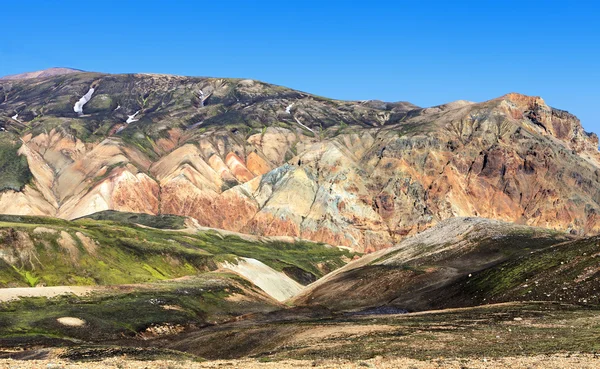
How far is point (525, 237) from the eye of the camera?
471ft

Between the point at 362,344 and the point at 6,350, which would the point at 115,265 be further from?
the point at 362,344

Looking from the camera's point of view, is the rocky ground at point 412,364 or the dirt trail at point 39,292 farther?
the dirt trail at point 39,292

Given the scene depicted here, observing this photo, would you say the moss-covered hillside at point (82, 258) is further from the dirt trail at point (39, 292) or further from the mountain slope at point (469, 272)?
the mountain slope at point (469, 272)

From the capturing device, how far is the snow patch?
551 feet

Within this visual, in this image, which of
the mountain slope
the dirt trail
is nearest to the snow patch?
the mountain slope

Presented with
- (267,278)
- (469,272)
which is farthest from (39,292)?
(469,272)

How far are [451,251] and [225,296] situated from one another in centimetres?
5280

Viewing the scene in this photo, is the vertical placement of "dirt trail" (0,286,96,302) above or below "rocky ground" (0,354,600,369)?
above

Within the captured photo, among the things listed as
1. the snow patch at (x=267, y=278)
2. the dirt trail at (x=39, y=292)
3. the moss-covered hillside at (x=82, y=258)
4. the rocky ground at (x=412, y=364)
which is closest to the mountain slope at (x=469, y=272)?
the snow patch at (x=267, y=278)

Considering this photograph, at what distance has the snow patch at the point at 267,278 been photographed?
167875mm

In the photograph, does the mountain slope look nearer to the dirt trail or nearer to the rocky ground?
the rocky ground

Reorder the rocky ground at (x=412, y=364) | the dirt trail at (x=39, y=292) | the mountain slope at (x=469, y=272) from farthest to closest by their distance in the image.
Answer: the dirt trail at (x=39, y=292) < the mountain slope at (x=469, y=272) < the rocky ground at (x=412, y=364)

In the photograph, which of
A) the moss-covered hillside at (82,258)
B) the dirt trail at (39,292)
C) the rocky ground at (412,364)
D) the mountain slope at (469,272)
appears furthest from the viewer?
the moss-covered hillside at (82,258)

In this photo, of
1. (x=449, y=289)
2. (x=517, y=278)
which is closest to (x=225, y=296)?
(x=449, y=289)
